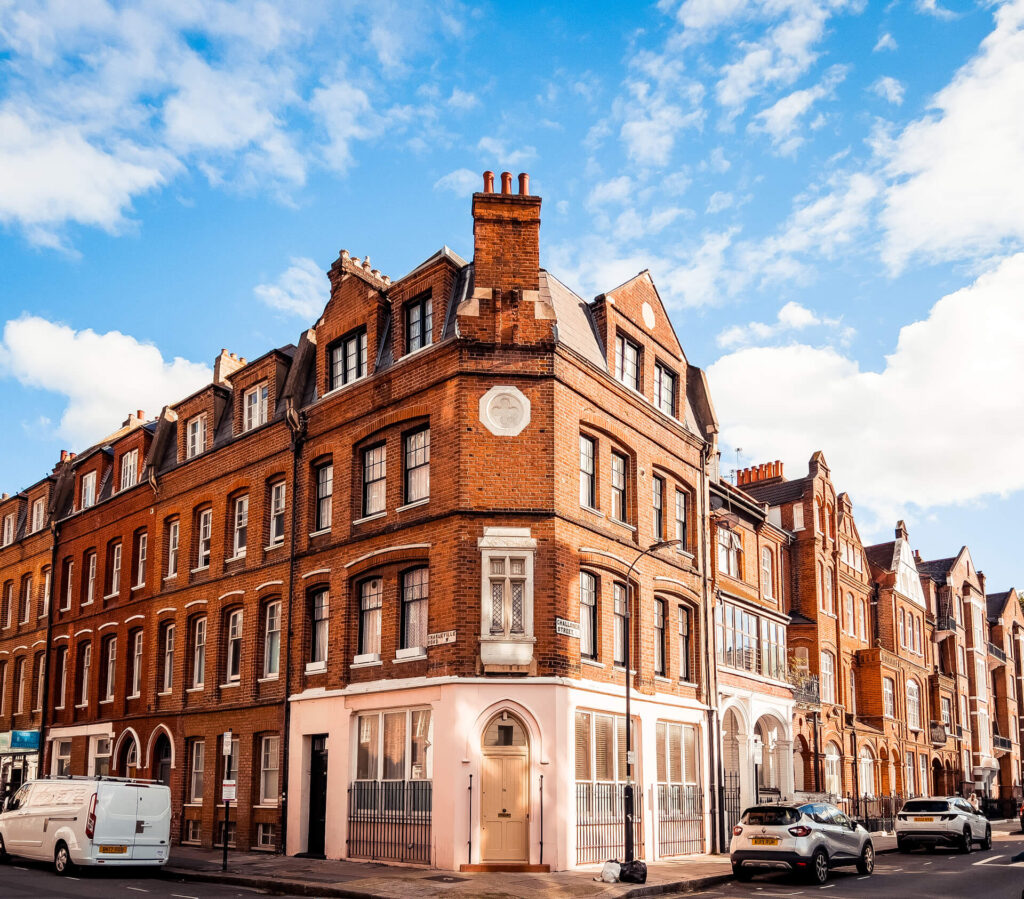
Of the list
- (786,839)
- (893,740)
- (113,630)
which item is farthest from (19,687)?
(893,740)

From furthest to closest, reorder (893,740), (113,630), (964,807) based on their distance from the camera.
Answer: (893,740) < (113,630) < (964,807)

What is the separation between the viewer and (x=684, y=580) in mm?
28078

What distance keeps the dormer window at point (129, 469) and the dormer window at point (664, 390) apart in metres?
18.1

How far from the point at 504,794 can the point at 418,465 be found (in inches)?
290

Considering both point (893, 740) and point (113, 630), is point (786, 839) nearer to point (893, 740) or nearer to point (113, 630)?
point (113, 630)

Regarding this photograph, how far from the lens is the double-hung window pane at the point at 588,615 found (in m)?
23.5

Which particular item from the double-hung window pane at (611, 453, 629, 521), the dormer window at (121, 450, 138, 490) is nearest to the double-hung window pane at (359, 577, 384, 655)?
the double-hung window pane at (611, 453, 629, 521)

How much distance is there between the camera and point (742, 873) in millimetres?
21844

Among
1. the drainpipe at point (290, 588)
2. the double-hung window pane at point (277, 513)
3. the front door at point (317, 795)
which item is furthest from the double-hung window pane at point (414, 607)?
the double-hung window pane at point (277, 513)

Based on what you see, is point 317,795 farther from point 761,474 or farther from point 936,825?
point 761,474

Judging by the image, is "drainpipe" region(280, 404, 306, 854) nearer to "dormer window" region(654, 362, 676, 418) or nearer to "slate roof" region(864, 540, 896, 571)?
"dormer window" region(654, 362, 676, 418)

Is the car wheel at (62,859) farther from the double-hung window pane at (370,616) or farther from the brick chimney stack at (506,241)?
the brick chimney stack at (506,241)

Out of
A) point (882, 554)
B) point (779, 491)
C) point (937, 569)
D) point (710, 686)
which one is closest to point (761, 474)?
point (779, 491)

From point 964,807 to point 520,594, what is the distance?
59.6 feet
